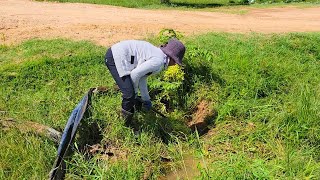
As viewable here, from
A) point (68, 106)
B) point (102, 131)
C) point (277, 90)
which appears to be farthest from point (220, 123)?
point (68, 106)

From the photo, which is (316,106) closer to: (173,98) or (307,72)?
(307,72)

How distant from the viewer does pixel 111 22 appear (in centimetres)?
823

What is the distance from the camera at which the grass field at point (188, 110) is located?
3.86 m

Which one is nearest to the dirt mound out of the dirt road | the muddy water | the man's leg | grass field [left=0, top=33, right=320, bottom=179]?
grass field [left=0, top=33, right=320, bottom=179]

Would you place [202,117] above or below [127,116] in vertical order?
below

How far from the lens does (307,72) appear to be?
6.00 meters

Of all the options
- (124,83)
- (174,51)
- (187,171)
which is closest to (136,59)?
(124,83)

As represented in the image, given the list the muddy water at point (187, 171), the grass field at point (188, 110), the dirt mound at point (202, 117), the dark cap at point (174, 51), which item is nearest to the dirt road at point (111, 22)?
the grass field at point (188, 110)

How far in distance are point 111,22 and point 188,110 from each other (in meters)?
3.69

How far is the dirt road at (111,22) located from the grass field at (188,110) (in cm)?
74

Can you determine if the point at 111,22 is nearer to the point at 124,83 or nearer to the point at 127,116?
the point at 127,116

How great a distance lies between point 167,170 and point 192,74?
1.78 metres

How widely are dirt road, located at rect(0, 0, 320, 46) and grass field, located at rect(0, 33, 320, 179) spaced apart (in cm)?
74

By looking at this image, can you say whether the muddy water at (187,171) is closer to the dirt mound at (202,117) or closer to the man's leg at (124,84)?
the dirt mound at (202,117)
